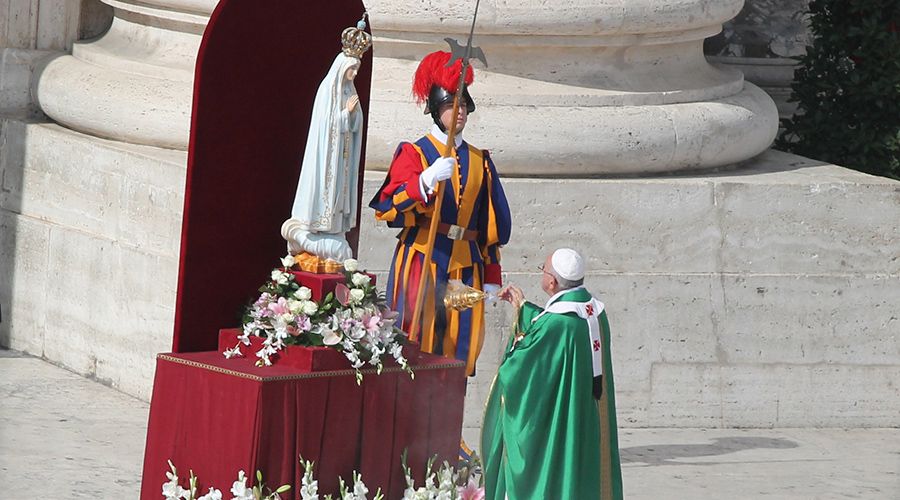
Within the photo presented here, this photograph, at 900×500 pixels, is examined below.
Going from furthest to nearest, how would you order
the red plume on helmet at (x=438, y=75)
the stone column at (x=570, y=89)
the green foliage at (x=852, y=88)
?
the green foliage at (x=852, y=88) < the stone column at (x=570, y=89) < the red plume on helmet at (x=438, y=75)

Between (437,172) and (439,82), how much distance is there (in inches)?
15.5

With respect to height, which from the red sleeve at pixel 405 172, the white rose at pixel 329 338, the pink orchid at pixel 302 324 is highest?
the red sleeve at pixel 405 172

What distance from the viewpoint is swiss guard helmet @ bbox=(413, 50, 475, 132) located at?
25.6 feet

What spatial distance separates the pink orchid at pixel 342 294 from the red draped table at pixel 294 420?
204 mm

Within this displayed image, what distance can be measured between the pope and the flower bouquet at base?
44 cm

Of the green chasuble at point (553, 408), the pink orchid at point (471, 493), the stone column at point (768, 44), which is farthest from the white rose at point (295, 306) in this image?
the stone column at point (768, 44)

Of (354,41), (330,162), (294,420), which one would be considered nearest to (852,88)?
(354,41)

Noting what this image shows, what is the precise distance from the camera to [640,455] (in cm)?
913

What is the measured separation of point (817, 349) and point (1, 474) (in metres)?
4.06

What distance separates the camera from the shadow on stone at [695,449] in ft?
29.8

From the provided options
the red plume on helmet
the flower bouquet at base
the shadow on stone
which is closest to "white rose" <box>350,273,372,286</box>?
the flower bouquet at base

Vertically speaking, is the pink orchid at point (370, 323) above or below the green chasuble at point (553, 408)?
above

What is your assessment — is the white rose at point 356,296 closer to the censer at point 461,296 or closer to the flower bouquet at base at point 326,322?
the flower bouquet at base at point 326,322

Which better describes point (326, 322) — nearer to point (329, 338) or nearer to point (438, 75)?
point (329, 338)
